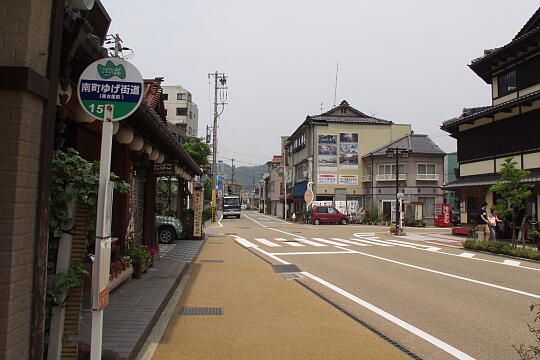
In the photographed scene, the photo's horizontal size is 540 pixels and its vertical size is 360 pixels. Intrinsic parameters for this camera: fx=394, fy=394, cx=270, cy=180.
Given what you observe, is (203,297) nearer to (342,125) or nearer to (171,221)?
(171,221)

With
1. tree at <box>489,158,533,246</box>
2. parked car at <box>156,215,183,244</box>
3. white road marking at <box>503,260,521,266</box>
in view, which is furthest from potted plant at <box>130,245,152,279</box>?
tree at <box>489,158,533,246</box>

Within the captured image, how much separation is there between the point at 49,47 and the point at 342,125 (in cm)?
4418

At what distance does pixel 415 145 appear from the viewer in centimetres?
4247

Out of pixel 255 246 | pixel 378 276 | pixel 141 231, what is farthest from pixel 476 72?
pixel 141 231

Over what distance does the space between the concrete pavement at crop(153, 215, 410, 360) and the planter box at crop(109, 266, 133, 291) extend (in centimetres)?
111

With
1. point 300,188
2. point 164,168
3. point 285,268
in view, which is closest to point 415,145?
point 300,188

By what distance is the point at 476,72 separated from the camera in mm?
23375

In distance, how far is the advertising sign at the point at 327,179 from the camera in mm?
44969

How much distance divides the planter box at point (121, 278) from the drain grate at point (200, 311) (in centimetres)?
118

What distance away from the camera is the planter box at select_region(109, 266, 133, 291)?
6.33 meters

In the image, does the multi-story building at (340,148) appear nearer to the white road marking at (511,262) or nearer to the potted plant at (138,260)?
the white road marking at (511,262)

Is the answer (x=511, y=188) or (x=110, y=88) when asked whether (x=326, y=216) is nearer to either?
(x=511, y=188)

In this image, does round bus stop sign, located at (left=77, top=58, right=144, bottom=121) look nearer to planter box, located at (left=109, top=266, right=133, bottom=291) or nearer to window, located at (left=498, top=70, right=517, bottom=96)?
planter box, located at (left=109, top=266, right=133, bottom=291)

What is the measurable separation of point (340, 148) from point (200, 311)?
40566mm
